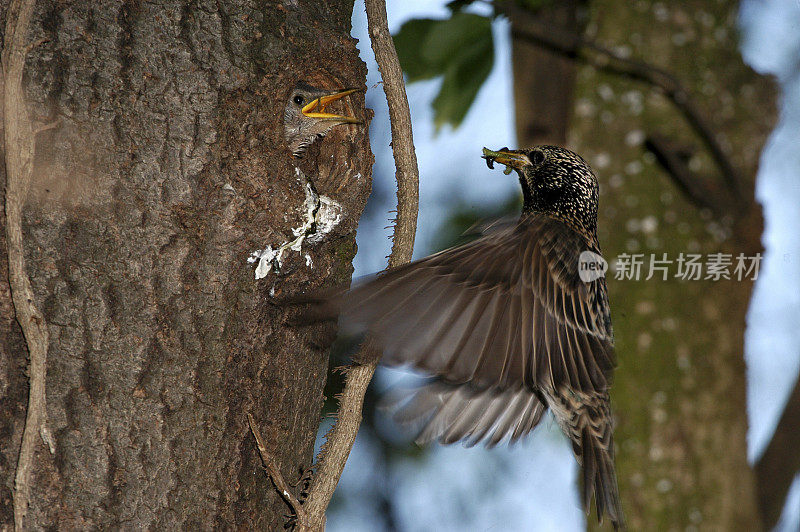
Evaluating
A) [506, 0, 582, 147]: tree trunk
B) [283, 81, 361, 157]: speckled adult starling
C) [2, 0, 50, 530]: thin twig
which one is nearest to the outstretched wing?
[283, 81, 361, 157]: speckled adult starling

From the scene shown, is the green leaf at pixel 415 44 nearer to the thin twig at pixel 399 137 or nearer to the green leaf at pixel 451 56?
the green leaf at pixel 451 56

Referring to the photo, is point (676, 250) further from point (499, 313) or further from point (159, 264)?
point (159, 264)

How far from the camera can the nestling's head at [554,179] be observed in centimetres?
307

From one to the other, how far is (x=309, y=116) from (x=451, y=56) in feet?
3.26

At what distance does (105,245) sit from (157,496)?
520 mm

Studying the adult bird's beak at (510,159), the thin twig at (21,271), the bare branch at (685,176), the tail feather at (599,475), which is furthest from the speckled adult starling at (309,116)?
the bare branch at (685,176)

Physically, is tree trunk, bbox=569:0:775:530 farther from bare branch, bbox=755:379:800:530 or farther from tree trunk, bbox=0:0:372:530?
tree trunk, bbox=0:0:372:530

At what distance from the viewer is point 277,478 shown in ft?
5.34

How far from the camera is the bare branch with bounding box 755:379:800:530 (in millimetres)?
3930

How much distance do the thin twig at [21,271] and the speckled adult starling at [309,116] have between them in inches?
24.2

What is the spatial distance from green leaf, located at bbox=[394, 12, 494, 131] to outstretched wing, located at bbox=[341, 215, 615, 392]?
0.55m

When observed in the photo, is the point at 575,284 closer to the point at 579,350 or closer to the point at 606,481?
the point at 579,350

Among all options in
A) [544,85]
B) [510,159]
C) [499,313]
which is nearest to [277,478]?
[499,313]

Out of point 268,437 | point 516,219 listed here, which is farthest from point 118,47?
point 516,219
